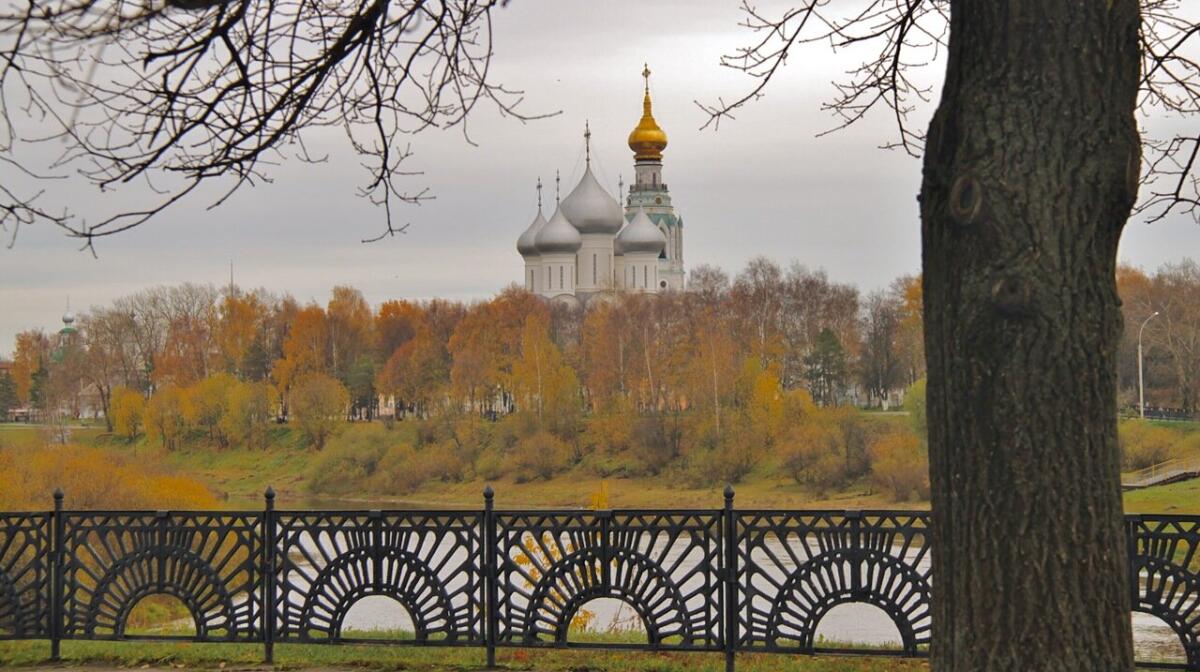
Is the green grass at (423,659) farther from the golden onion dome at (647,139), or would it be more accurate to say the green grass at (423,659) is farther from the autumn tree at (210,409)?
the golden onion dome at (647,139)

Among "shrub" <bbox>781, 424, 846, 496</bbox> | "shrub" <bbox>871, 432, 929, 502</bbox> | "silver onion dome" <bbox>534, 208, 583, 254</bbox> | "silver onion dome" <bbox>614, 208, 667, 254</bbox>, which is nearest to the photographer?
"shrub" <bbox>871, 432, 929, 502</bbox>

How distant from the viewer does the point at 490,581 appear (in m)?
7.82

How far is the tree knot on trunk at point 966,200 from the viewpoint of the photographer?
169 inches

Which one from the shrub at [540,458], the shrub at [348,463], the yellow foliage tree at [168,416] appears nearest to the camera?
the shrub at [540,458]

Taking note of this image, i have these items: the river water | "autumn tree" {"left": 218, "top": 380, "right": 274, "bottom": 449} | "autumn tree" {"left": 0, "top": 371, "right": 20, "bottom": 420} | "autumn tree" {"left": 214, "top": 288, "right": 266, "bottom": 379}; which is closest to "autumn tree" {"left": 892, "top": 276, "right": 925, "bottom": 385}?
"autumn tree" {"left": 218, "top": 380, "right": 274, "bottom": 449}

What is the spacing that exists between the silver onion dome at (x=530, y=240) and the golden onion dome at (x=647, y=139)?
6785mm

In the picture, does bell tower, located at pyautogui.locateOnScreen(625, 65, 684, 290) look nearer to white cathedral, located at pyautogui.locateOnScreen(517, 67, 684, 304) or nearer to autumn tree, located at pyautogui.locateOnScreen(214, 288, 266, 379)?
white cathedral, located at pyautogui.locateOnScreen(517, 67, 684, 304)

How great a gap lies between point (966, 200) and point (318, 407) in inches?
2339

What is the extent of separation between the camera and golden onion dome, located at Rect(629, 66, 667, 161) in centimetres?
8394

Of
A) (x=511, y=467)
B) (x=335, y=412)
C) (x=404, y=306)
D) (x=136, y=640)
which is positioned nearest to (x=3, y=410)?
(x=404, y=306)

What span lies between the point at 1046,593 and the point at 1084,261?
0.90 meters

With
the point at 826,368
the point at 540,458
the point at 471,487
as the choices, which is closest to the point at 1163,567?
the point at 471,487

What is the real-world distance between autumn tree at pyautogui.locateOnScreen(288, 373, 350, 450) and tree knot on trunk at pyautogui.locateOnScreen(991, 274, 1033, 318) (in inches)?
2257

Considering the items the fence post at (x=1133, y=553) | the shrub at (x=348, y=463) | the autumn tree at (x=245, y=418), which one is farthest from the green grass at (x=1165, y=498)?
the autumn tree at (x=245, y=418)
